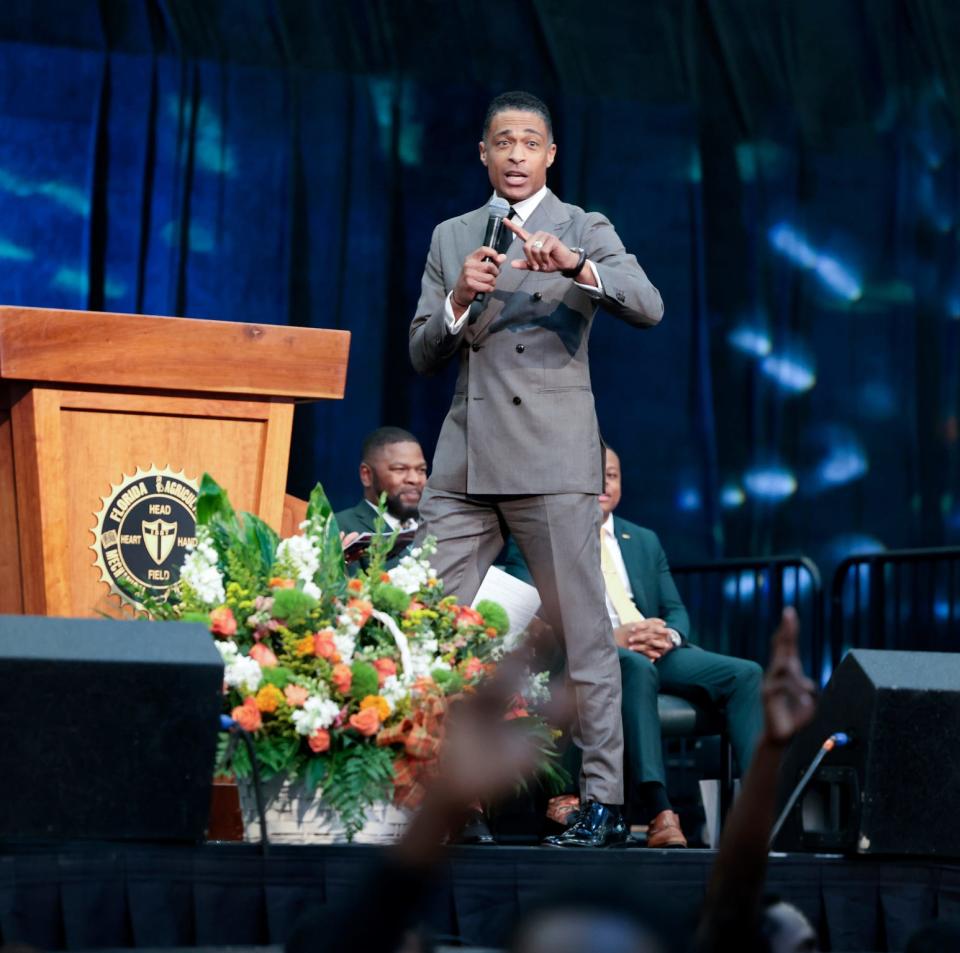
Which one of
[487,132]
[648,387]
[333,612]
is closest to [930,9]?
[648,387]

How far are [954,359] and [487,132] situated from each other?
10.6ft

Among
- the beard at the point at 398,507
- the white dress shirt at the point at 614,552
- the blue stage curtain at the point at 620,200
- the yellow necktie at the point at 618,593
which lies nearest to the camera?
the yellow necktie at the point at 618,593

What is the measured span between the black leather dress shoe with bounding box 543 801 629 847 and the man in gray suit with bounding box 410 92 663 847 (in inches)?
0.6

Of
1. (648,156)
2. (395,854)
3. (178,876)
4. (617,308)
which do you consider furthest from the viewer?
(648,156)

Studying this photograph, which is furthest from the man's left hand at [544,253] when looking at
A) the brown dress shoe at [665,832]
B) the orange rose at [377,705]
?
the brown dress shoe at [665,832]

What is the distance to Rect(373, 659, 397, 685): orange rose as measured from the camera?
287 cm

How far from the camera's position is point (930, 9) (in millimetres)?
6277

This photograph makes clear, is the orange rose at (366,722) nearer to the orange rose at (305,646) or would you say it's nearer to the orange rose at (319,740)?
the orange rose at (319,740)

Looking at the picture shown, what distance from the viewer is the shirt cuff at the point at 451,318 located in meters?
3.40

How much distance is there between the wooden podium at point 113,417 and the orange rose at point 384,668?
0.53 m

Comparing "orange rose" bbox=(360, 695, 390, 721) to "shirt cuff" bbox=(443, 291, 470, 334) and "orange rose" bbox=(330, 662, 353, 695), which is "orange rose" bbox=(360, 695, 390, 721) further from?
"shirt cuff" bbox=(443, 291, 470, 334)

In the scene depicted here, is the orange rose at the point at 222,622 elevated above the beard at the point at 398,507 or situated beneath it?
situated beneath

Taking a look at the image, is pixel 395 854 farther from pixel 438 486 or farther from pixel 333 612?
pixel 438 486

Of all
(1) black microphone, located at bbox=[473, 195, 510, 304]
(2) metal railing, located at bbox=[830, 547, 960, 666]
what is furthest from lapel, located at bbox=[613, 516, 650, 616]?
(1) black microphone, located at bbox=[473, 195, 510, 304]
